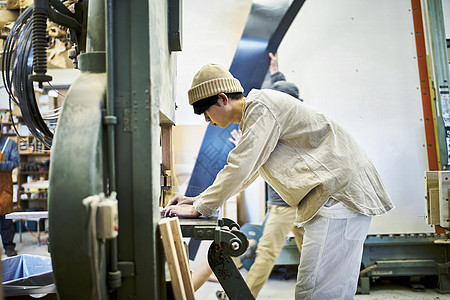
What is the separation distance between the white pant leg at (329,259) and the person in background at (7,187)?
149 inches

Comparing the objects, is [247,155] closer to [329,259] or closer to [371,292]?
[329,259]

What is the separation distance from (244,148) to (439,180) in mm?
1317

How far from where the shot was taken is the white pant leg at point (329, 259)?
1.50 meters

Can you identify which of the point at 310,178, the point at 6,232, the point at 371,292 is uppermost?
the point at 310,178

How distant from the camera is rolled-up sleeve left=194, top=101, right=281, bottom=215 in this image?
1445 millimetres

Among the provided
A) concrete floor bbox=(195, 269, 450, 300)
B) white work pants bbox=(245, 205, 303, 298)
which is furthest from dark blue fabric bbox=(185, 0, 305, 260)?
white work pants bbox=(245, 205, 303, 298)

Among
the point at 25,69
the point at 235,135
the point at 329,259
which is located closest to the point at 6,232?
the point at 235,135

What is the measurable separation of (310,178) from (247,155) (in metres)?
0.28

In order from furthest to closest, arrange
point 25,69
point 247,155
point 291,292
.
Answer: point 291,292 → point 25,69 → point 247,155

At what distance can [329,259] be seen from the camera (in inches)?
59.3

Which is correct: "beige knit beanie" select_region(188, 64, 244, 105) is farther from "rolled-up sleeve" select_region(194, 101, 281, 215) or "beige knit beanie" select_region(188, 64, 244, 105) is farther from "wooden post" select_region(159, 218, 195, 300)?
"wooden post" select_region(159, 218, 195, 300)

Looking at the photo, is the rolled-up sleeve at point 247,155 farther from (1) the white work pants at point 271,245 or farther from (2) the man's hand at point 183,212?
(1) the white work pants at point 271,245

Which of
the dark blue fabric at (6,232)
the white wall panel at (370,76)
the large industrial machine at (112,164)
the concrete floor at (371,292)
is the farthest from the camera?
the dark blue fabric at (6,232)

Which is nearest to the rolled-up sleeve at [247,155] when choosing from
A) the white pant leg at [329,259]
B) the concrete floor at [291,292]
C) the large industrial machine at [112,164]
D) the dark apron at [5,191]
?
the large industrial machine at [112,164]
